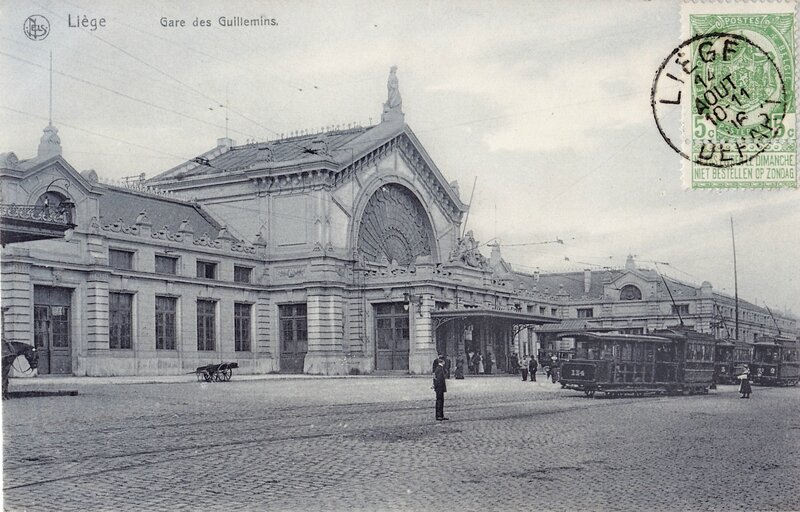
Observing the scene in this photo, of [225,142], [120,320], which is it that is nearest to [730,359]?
[120,320]

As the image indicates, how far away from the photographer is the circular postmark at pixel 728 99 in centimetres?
1783

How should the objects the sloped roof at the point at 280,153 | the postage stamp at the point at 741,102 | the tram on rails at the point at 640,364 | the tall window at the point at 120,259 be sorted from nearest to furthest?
the postage stamp at the point at 741,102, the tram on rails at the point at 640,364, the tall window at the point at 120,259, the sloped roof at the point at 280,153

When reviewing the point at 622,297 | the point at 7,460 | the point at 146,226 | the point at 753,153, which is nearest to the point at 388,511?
the point at 7,460

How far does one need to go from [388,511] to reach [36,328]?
101ft

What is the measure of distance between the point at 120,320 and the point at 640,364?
23151 millimetres

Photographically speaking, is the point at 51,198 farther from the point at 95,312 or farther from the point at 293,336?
the point at 293,336

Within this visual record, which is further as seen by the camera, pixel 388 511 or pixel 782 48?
pixel 782 48

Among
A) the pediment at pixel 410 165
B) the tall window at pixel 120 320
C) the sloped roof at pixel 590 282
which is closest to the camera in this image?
the tall window at pixel 120 320

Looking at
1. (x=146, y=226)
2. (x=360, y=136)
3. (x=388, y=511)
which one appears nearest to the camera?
(x=388, y=511)

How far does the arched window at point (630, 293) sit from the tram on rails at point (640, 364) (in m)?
50.4

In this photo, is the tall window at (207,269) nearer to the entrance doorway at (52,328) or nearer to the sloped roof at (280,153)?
the sloped roof at (280,153)

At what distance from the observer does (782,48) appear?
17.6 metres

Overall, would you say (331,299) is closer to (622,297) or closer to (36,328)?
(36,328)

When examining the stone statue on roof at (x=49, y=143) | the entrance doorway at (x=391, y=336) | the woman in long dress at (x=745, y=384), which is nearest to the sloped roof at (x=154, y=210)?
the stone statue on roof at (x=49, y=143)
